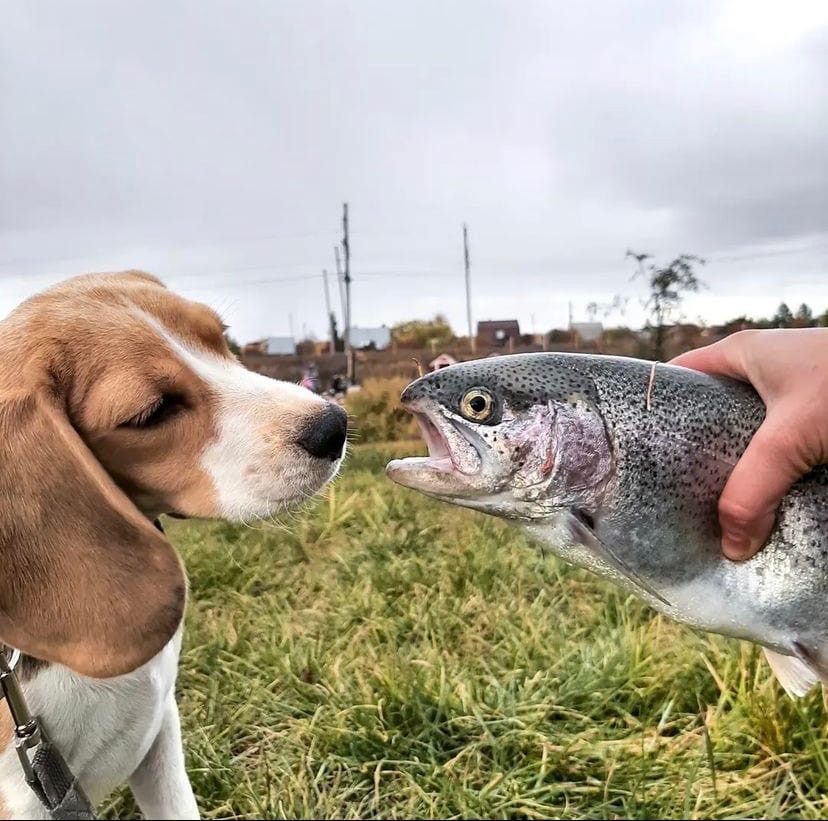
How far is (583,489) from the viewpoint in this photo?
→ 1212mm

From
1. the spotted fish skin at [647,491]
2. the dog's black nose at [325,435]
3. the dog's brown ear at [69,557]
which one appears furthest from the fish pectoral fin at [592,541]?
the dog's brown ear at [69,557]

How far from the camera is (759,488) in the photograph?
3.93 ft

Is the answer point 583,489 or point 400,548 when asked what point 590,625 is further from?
point 583,489

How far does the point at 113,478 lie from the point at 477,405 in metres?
0.76

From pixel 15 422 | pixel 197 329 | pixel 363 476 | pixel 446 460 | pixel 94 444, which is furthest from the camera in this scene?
pixel 363 476

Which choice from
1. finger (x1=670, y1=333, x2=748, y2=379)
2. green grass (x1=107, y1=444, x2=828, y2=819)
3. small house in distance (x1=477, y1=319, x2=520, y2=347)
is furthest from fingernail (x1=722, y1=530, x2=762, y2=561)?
small house in distance (x1=477, y1=319, x2=520, y2=347)

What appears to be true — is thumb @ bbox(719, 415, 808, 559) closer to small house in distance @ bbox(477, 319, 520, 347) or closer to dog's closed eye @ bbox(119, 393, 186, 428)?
dog's closed eye @ bbox(119, 393, 186, 428)

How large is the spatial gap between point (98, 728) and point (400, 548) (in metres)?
2.66

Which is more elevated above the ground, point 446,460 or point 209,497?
point 446,460

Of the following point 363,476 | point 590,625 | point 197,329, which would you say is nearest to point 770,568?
point 197,329

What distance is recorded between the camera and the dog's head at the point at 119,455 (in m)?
1.34

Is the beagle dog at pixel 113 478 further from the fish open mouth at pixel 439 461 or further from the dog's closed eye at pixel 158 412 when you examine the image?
the fish open mouth at pixel 439 461

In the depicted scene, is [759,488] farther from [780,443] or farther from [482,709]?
[482,709]

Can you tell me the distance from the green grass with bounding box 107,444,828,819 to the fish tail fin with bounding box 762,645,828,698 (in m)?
1.00
